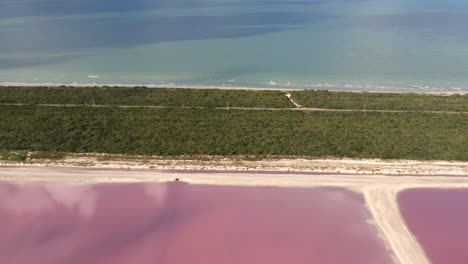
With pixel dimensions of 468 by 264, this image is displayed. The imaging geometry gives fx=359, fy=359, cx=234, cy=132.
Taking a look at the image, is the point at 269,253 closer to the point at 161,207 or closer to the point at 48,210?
the point at 161,207

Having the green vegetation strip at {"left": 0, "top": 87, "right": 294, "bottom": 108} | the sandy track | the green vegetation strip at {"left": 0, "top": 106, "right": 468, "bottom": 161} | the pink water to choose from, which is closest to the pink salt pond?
the sandy track

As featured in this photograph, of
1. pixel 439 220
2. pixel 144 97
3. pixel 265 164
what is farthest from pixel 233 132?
pixel 439 220

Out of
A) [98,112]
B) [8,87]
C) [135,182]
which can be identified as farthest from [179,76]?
[135,182]

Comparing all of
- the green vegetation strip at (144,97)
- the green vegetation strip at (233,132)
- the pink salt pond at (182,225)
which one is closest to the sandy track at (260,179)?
the pink salt pond at (182,225)

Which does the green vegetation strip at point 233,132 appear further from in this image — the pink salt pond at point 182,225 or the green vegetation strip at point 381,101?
the pink salt pond at point 182,225

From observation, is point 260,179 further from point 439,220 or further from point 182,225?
point 439,220

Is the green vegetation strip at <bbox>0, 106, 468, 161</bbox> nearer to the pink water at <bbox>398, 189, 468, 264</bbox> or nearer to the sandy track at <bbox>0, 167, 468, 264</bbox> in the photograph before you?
the sandy track at <bbox>0, 167, 468, 264</bbox>
